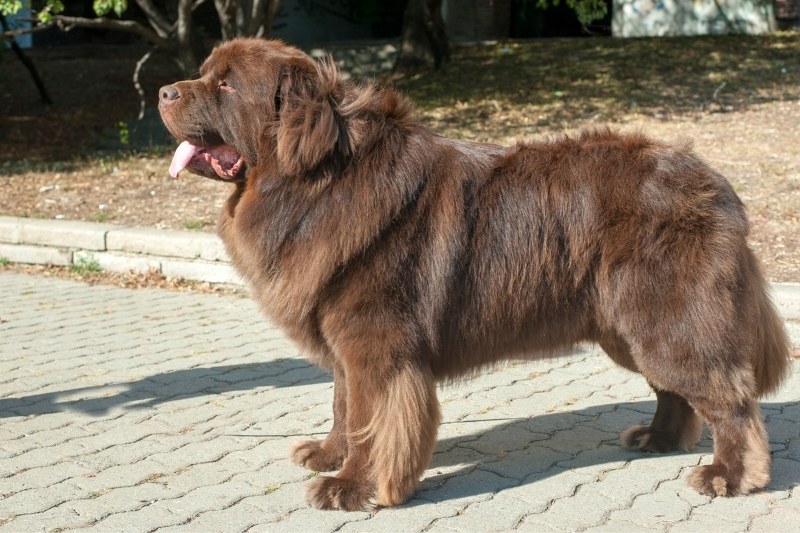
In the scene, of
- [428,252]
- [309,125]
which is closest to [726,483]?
[428,252]

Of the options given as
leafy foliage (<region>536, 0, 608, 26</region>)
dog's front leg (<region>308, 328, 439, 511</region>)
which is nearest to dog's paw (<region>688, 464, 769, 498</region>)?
dog's front leg (<region>308, 328, 439, 511</region>)

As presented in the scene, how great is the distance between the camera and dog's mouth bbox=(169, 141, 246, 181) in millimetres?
4008

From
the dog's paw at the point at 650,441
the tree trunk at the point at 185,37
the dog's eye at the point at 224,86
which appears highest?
the tree trunk at the point at 185,37

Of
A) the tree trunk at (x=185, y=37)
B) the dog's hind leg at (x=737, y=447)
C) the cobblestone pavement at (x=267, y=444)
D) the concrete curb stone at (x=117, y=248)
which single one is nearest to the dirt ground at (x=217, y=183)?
the concrete curb stone at (x=117, y=248)

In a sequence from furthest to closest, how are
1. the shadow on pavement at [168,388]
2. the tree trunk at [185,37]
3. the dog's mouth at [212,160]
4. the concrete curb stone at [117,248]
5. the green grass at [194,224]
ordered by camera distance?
the tree trunk at [185,37] → the green grass at [194,224] → the concrete curb stone at [117,248] → the shadow on pavement at [168,388] → the dog's mouth at [212,160]

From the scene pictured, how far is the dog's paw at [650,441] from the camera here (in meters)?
4.64

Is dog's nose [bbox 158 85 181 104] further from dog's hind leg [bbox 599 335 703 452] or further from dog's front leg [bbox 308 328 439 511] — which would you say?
dog's hind leg [bbox 599 335 703 452]

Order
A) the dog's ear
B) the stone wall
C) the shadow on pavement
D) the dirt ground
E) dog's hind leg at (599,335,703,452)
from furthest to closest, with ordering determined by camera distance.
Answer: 1. the stone wall
2. the dirt ground
3. the shadow on pavement
4. dog's hind leg at (599,335,703,452)
5. the dog's ear

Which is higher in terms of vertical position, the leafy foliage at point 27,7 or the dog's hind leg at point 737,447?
the leafy foliage at point 27,7

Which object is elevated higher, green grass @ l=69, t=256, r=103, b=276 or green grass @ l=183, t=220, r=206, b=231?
green grass @ l=183, t=220, r=206, b=231

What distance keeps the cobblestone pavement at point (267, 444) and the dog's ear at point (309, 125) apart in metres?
1.47

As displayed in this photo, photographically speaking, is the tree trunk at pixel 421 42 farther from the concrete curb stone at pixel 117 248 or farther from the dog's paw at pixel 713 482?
the dog's paw at pixel 713 482

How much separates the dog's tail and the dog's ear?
1912 mm

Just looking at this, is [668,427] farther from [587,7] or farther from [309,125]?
[587,7]
